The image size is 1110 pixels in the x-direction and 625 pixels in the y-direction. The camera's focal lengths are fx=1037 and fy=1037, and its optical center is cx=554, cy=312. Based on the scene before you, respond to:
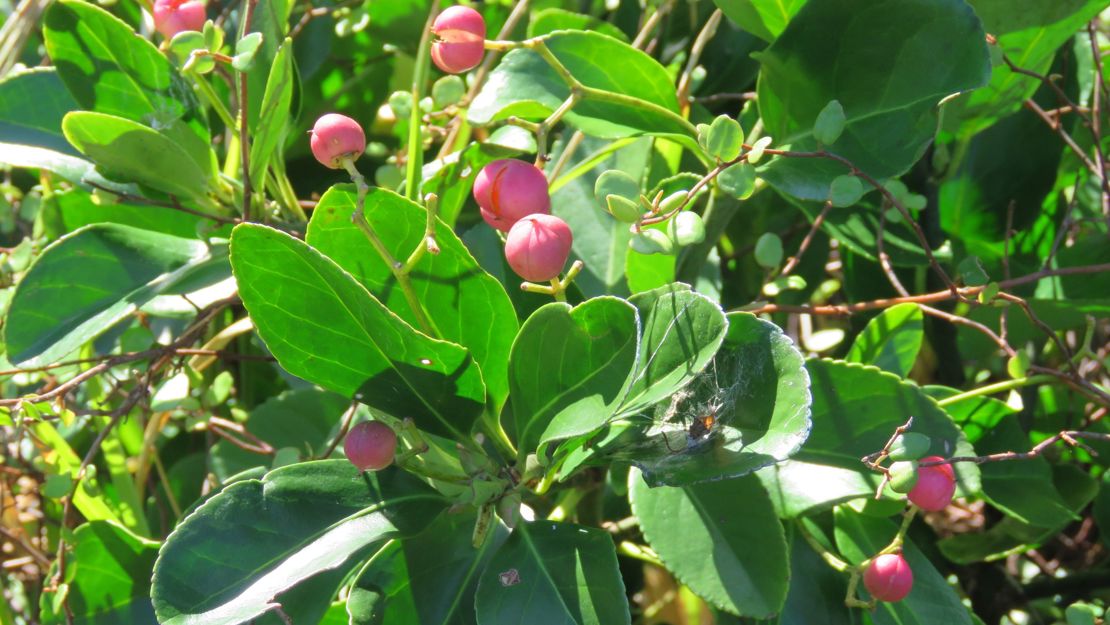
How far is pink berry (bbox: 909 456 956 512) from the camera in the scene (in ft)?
2.40

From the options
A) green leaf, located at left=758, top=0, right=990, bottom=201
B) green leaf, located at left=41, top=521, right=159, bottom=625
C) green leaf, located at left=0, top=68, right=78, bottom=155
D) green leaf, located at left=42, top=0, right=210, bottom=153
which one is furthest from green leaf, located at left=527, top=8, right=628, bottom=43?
green leaf, located at left=41, top=521, right=159, bottom=625

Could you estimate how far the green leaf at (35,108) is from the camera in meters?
0.97

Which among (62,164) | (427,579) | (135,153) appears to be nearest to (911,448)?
(427,579)

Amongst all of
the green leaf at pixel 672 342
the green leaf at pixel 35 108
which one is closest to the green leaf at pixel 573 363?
the green leaf at pixel 672 342

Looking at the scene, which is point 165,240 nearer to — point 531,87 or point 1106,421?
point 531,87

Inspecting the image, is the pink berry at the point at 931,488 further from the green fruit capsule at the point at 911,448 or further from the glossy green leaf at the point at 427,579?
the glossy green leaf at the point at 427,579

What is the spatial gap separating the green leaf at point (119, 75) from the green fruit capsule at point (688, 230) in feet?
A: 1.49

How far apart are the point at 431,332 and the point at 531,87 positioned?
0.22m

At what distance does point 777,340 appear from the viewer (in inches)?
25.3

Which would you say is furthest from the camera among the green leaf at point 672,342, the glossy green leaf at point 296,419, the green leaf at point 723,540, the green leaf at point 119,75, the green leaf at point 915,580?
the glossy green leaf at point 296,419

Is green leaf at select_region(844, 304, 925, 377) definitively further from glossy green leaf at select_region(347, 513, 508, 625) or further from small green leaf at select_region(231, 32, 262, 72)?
small green leaf at select_region(231, 32, 262, 72)

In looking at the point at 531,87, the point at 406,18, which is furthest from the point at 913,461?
the point at 406,18

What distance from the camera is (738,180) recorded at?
75 centimetres

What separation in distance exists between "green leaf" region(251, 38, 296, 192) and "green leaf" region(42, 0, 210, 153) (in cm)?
9
